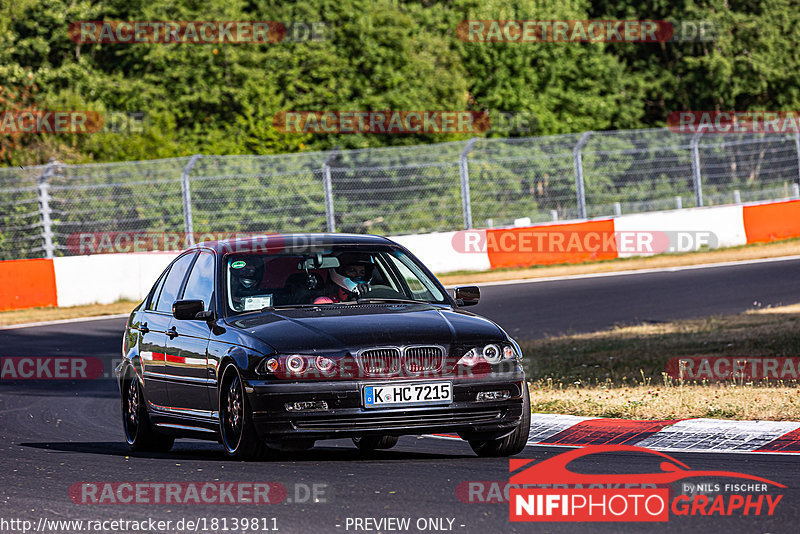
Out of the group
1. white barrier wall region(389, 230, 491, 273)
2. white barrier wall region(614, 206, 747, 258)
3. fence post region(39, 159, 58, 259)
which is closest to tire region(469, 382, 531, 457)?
fence post region(39, 159, 58, 259)

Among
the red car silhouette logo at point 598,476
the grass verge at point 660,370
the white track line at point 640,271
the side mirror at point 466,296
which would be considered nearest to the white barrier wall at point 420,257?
the white track line at point 640,271

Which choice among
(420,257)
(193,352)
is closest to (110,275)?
(420,257)

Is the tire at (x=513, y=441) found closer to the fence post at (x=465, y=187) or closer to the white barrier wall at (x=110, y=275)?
the white barrier wall at (x=110, y=275)

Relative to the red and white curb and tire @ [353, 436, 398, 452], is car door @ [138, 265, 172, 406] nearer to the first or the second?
tire @ [353, 436, 398, 452]

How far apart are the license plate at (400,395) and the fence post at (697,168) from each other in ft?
77.4

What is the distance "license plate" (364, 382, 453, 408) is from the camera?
25.4ft

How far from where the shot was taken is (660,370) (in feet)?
43.3

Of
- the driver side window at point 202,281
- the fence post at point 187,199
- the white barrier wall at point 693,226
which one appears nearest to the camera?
the driver side window at point 202,281

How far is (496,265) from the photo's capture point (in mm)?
27859

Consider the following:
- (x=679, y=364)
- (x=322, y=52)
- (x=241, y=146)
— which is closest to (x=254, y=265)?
(x=679, y=364)

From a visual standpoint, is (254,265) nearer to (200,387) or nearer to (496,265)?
(200,387)

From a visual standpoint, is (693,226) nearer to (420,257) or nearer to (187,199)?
(420,257)

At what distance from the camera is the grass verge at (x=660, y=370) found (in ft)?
33.4

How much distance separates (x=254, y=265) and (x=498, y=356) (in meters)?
1.84
